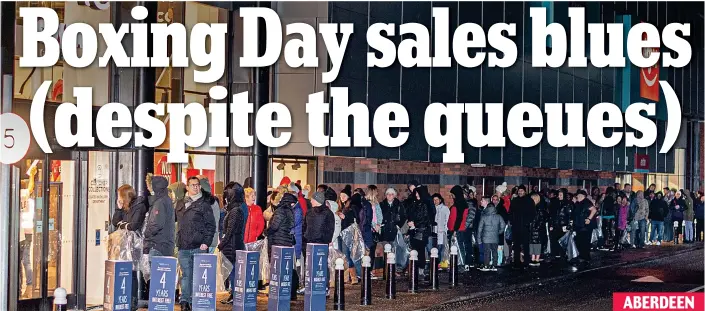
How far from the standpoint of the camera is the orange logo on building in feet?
137

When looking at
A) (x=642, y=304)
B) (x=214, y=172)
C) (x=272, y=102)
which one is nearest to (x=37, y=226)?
(x=214, y=172)

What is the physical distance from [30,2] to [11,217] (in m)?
2.95

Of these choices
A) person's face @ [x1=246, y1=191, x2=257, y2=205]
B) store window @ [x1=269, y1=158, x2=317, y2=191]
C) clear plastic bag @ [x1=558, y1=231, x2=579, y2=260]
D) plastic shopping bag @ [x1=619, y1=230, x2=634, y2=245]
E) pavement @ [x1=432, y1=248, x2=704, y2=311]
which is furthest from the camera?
plastic shopping bag @ [x1=619, y1=230, x2=634, y2=245]

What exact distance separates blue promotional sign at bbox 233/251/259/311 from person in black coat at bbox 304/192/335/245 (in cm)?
224

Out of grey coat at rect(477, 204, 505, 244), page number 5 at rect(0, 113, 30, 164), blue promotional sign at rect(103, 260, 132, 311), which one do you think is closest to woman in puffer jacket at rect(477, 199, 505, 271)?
grey coat at rect(477, 204, 505, 244)

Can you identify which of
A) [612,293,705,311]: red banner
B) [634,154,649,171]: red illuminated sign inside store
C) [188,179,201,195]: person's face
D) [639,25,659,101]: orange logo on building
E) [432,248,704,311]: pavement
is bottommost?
[432,248,704,311]: pavement

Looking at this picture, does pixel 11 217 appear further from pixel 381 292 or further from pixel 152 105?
pixel 381 292

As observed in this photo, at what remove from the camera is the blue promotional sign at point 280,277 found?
604 inches

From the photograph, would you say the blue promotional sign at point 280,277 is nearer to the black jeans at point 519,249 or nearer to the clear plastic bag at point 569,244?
the black jeans at point 519,249

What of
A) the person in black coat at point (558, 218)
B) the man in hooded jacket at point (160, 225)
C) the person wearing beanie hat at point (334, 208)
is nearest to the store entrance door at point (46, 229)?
the man in hooded jacket at point (160, 225)

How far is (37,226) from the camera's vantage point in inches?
628

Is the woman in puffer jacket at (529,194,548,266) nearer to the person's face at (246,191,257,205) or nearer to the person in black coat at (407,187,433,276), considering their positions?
the person in black coat at (407,187,433,276)

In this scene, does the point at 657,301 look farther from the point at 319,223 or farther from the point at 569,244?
the point at 569,244

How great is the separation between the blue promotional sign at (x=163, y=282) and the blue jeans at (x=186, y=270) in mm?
1483
